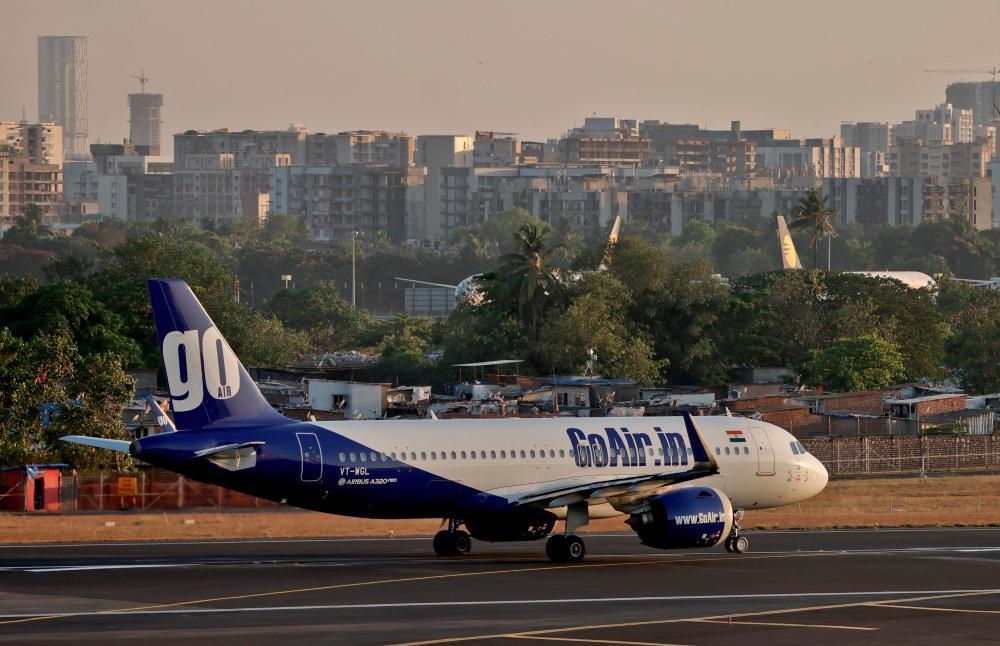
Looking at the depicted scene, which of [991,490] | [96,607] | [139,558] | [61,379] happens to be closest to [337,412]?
[61,379]

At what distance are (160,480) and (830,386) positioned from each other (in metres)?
55.8

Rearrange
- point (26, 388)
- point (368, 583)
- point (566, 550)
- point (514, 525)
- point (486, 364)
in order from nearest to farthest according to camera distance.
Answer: point (368, 583) → point (566, 550) → point (514, 525) → point (26, 388) → point (486, 364)

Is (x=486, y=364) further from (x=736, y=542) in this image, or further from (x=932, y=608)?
(x=932, y=608)

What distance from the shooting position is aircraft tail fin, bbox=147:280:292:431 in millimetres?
44094

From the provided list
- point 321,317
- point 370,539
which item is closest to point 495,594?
point 370,539

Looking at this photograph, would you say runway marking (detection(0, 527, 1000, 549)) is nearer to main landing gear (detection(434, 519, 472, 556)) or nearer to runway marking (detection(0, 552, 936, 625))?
main landing gear (detection(434, 519, 472, 556))

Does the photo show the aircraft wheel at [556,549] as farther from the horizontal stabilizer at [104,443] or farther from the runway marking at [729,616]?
the horizontal stabilizer at [104,443]

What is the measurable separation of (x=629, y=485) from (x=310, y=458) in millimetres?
7914

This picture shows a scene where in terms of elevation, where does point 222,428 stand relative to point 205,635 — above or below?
above

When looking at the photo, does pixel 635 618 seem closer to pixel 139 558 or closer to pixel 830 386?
pixel 139 558

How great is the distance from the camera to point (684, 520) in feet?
147

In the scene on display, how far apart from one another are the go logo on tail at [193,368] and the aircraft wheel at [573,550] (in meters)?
9.28

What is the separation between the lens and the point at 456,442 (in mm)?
47031

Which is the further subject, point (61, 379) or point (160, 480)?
point (61, 379)
